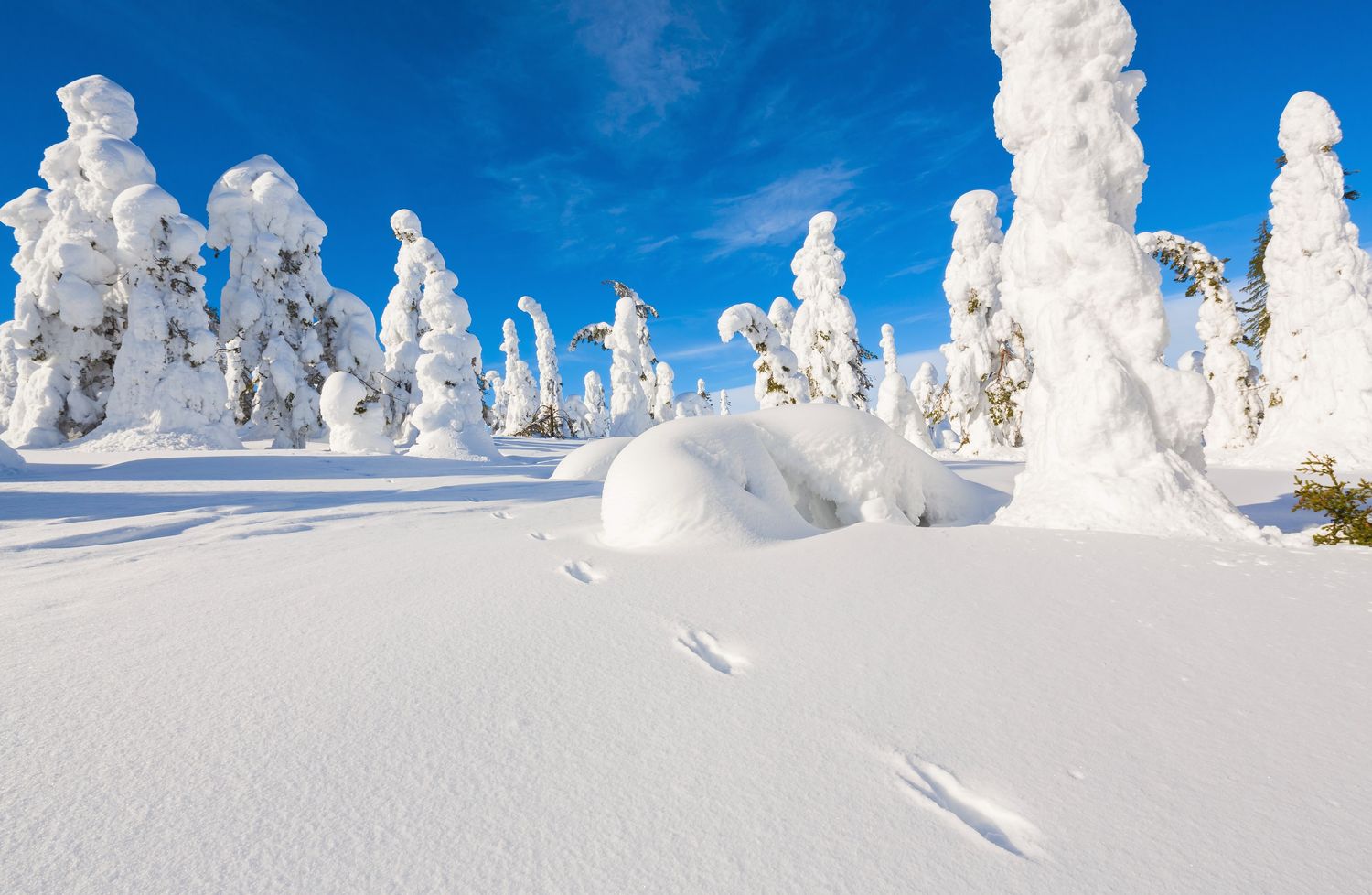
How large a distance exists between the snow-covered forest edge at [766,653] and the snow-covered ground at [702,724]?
0.5 inches

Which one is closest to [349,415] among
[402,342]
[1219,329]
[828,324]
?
[402,342]

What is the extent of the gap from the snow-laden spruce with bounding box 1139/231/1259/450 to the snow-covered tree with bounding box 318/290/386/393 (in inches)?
1052

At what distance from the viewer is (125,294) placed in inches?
640

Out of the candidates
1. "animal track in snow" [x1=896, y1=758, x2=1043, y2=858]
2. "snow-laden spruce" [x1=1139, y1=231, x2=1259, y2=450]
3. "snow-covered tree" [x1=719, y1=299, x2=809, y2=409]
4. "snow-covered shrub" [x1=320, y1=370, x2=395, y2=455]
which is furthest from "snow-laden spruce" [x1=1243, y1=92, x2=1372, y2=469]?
"snow-covered shrub" [x1=320, y1=370, x2=395, y2=455]

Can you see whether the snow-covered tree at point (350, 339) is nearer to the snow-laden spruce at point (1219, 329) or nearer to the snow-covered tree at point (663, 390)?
the snow-covered tree at point (663, 390)

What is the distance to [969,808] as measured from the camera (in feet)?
4.92

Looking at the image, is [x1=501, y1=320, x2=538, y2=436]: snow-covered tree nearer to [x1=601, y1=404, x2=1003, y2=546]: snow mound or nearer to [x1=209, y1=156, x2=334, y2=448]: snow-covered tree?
[x1=209, y1=156, x2=334, y2=448]: snow-covered tree

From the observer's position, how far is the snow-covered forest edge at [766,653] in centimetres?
132

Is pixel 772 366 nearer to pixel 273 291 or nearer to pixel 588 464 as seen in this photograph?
pixel 588 464

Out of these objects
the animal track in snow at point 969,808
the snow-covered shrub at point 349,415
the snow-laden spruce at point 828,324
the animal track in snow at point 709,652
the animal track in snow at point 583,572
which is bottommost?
the animal track in snow at point 969,808

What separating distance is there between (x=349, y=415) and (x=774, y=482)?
15.1m

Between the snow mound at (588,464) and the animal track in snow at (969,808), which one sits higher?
the snow mound at (588,464)

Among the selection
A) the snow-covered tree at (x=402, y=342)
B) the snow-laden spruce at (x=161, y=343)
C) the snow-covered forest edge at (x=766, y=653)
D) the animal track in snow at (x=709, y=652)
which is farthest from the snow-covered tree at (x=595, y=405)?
Result: the animal track in snow at (x=709, y=652)

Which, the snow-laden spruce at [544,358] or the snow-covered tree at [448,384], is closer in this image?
the snow-covered tree at [448,384]
